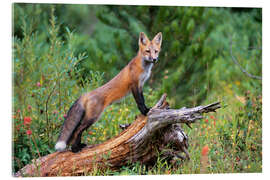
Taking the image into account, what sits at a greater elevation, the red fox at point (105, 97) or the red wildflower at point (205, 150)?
the red fox at point (105, 97)

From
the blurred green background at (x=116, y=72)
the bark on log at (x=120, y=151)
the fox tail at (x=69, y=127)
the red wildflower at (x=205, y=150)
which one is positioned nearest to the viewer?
the bark on log at (x=120, y=151)

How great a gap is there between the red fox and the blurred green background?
1.40ft

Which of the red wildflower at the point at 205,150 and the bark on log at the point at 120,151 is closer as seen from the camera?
the bark on log at the point at 120,151

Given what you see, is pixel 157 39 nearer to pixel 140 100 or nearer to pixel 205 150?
pixel 140 100

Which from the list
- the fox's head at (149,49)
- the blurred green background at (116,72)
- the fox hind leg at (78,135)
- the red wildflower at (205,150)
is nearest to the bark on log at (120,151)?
the fox hind leg at (78,135)

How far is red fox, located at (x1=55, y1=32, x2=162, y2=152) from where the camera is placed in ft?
15.6

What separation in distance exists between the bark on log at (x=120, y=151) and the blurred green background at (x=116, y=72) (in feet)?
0.78

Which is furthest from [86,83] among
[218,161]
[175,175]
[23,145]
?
[218,161]

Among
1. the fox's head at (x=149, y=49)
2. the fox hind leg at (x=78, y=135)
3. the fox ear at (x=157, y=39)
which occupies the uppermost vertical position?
the fox ear at (x=157, y=39)

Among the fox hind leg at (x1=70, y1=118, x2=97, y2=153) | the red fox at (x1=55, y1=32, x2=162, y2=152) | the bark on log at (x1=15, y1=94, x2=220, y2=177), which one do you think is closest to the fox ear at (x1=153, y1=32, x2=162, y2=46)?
the red fox at (x1=55, y1=32, x2=162, y2=152)

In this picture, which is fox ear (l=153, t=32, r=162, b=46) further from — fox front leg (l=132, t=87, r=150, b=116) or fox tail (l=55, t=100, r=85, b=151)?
fox tail (l=55, t=100, r=85, b=151)

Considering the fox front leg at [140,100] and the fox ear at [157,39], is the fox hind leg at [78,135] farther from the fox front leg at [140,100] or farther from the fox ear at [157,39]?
the fox ear at [157,39]

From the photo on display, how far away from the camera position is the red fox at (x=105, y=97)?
15.6 ft
